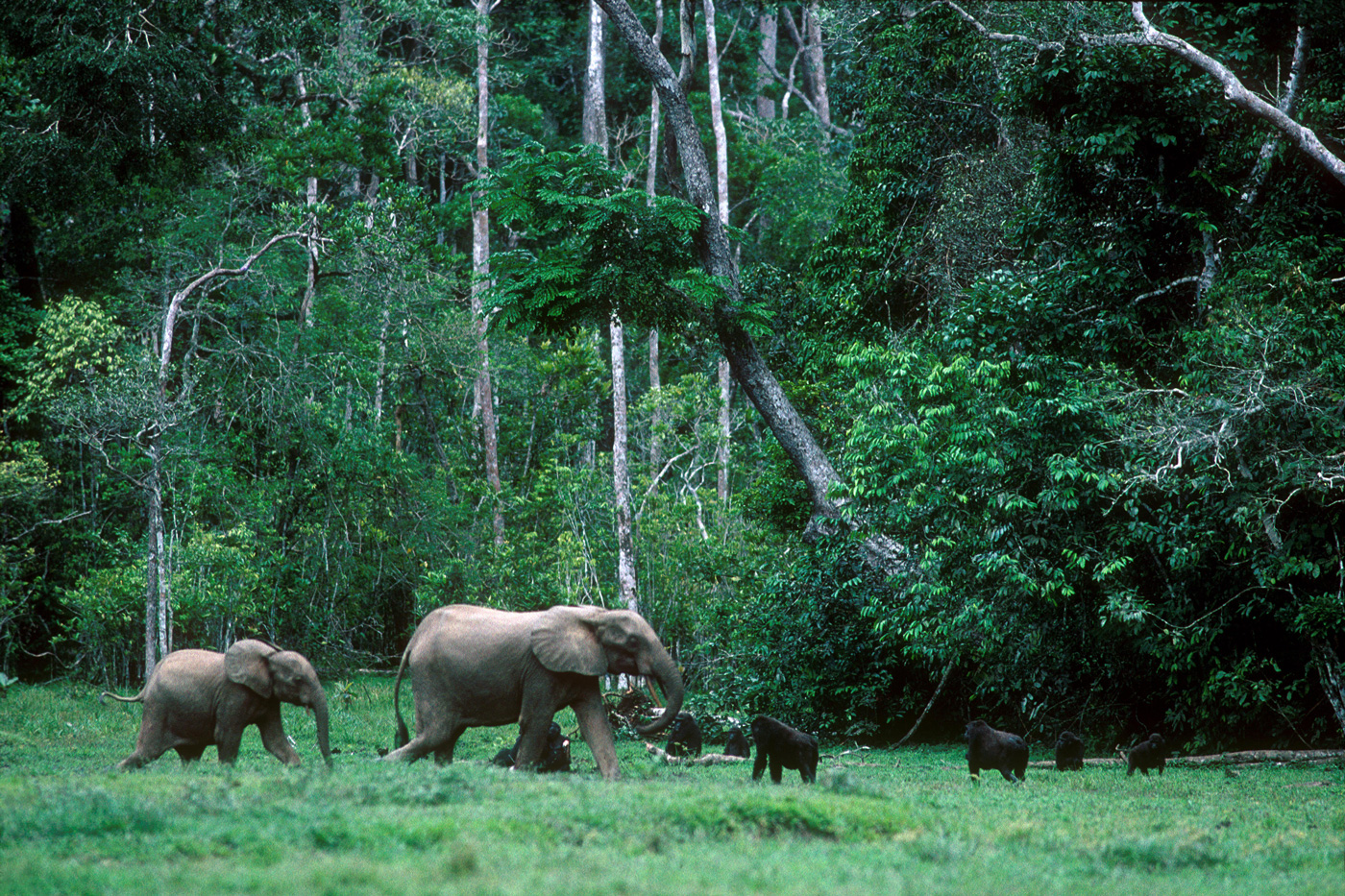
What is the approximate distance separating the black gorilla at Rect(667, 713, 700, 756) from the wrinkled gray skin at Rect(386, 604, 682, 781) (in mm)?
3069

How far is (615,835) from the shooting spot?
7.31m

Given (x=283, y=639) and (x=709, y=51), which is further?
(x=709, y=51)

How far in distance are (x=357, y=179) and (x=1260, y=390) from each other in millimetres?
27131

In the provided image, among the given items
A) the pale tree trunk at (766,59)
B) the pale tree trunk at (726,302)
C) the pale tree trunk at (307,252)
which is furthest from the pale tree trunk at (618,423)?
the pale tree trunk at (766,59)

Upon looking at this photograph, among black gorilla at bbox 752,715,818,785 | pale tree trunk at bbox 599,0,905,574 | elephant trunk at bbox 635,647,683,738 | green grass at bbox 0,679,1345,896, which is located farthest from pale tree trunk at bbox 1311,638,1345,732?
elephant trunk at bbox 635,647,683,738

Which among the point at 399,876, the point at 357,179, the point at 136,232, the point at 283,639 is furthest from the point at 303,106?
the point at 399,876

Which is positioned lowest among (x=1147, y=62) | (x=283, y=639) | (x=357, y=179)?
(x=283, y=639)

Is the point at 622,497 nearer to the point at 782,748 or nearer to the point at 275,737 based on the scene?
the point at 275,737

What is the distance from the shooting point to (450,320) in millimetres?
25828

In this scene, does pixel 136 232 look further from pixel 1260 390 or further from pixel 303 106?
pixel 1260 390

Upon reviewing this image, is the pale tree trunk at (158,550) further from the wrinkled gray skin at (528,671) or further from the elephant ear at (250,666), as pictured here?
the wrinkled gray skin at (528,671)

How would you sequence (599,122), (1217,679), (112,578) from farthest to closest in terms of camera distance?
(599,122) < (112,578) < (1217,679)

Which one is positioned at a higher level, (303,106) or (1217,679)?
(303,106)

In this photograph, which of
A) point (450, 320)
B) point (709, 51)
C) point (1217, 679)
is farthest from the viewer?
point (709, 51)
